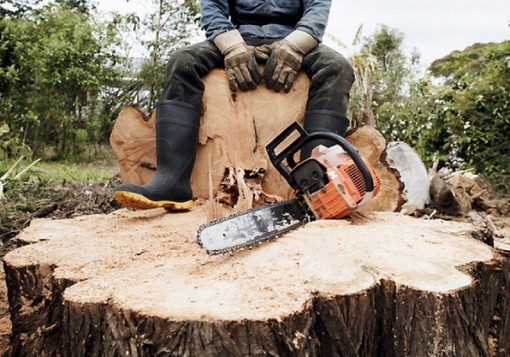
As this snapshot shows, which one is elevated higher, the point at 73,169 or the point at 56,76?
the point at 56,76

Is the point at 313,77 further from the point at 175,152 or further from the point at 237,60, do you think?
the point at 175,152

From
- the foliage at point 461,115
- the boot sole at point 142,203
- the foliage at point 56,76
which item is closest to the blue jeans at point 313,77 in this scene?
the boot sole at point 142,203

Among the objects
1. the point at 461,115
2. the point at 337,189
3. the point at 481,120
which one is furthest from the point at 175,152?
the point at 481,120

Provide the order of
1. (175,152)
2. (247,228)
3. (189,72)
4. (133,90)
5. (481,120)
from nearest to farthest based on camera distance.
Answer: (247,228) → (175,152) → (189,72) → (481,120) → (133,90)

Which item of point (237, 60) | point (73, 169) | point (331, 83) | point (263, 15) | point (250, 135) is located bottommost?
point (73, 169)

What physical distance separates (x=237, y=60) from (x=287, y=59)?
23 cm

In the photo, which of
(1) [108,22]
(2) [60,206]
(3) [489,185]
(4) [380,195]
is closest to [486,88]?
(3) [489,185]

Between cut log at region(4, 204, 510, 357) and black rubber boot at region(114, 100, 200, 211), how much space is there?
0.38m

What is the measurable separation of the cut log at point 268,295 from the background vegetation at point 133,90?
419cm

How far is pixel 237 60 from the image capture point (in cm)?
235

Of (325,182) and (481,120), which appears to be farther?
(481,120)

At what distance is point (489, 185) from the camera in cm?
567

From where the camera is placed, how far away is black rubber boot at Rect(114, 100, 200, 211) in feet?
6.95

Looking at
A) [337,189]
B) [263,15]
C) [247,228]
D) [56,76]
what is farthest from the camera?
[56,76]
